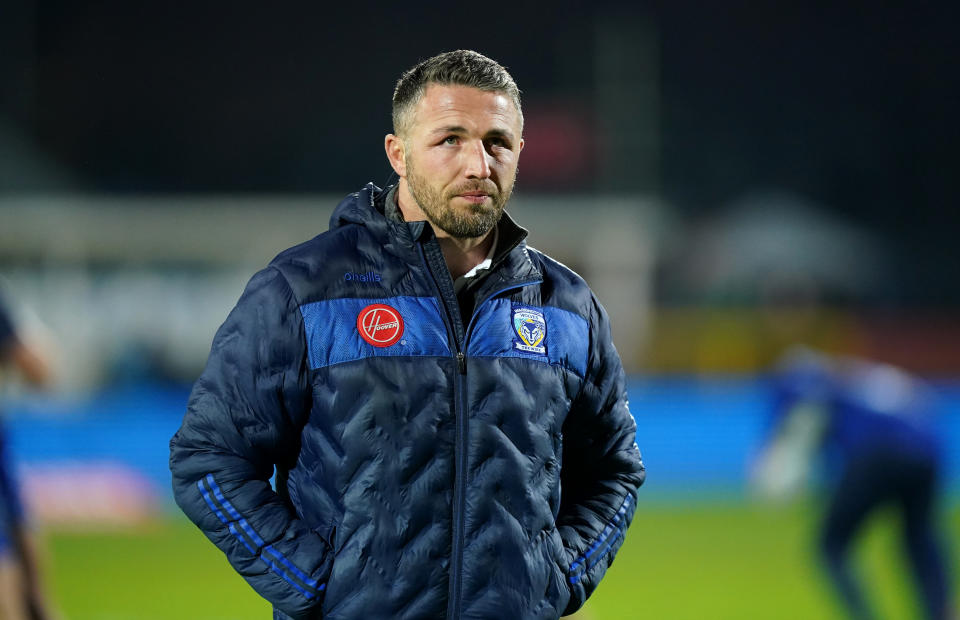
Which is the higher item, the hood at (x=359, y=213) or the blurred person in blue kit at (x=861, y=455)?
the hood at (x=359, y=213)

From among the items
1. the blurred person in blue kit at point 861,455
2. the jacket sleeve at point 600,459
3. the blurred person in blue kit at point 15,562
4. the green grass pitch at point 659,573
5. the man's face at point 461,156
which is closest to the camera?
the man's face at point 461,156

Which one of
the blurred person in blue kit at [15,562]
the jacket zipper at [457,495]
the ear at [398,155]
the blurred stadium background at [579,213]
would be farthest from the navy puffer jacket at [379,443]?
the blurred stadium background at [579,213]

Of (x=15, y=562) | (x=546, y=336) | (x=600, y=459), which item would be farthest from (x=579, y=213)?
(x=546, y=336)

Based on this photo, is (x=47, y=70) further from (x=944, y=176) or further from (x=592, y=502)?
(x=592, y=502)

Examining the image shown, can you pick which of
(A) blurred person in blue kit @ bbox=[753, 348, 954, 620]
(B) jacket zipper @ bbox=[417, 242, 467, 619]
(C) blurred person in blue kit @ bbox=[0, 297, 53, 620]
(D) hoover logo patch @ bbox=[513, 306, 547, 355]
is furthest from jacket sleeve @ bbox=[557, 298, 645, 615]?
(A) blurred person in blue kit @ bbox=[753, 348, 954, 620]

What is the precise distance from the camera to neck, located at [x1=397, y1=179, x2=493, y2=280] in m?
1.74

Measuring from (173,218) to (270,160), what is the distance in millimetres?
2954

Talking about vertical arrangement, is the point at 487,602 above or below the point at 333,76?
below

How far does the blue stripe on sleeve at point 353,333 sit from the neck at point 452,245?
134 millimetres

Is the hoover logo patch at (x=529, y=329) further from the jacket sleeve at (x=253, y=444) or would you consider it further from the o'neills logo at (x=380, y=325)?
the jacket sleeve at (x=253, y=444)

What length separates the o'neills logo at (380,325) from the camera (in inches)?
63.5

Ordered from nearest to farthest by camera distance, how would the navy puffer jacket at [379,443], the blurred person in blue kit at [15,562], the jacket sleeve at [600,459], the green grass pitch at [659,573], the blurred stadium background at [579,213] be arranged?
the navy puffer jacket at [379,443] < the jacket sleeve at [600,459] < the blurred person in blue kit at [15,562] < the green grass pitch at [659,573] < the blurred stadium background at [579,213]

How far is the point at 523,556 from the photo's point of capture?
5.27ft

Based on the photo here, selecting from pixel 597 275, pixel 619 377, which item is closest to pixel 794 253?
pixel 597 275
